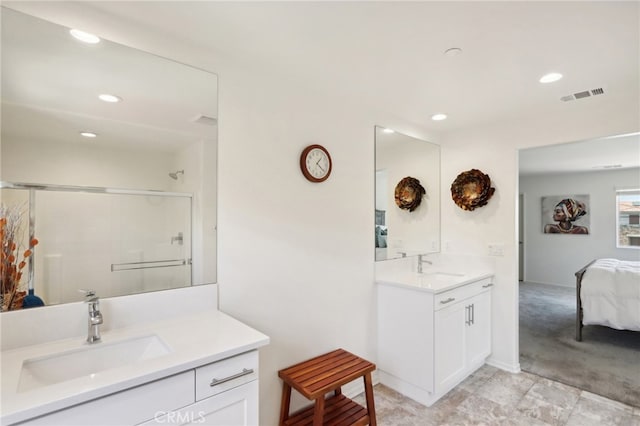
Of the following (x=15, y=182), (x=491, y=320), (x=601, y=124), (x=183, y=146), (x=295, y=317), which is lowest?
(x=491, y=320)

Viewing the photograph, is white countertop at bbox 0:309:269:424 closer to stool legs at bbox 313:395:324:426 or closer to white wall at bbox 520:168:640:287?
stool legs at bbox 313:395:324:426

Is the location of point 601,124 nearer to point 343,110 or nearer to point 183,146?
point 343,110

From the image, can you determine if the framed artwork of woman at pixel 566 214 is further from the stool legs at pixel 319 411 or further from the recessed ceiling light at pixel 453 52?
the stool legs at pixel 319 411

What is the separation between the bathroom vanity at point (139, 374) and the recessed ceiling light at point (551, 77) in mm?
2419

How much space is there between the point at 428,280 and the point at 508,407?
3.45 feet

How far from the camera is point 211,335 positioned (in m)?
1.40

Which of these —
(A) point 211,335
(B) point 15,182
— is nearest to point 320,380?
(A) point 211,335

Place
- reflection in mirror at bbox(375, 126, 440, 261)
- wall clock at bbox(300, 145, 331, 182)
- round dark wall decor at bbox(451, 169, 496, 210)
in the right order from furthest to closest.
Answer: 1. round dark wall decor at bbox(451, 169, 496, 210)
2. reflection in mirror at bbox(375, 126, 440, 261)
3. wall clock at bbox(300, 145, 331, 182)

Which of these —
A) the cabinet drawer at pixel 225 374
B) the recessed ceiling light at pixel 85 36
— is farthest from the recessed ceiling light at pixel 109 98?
the cabinet drawer at pixel 225 374

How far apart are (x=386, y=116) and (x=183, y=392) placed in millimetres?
2538

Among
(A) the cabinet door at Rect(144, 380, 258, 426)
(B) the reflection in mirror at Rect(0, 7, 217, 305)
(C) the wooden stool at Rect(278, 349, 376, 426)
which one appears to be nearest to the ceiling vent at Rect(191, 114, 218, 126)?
(B) the reflection in mirror at Rect(0, 7, 217, 305)

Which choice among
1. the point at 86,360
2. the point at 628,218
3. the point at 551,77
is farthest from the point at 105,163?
the point at 628,218

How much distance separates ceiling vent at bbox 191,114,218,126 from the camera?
5.85 feet

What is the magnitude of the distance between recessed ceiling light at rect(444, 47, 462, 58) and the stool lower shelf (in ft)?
7.40
